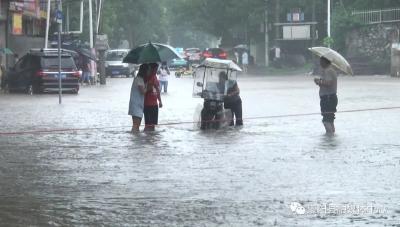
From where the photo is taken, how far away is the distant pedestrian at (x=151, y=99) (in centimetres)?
1622

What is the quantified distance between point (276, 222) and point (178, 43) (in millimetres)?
138892

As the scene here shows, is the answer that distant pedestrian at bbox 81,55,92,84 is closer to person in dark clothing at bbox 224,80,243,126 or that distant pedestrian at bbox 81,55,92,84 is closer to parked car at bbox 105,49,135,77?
parked car at bbox 105,49,135,77

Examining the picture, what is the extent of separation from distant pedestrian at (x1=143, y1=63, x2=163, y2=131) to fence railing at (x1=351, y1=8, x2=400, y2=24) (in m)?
40.1

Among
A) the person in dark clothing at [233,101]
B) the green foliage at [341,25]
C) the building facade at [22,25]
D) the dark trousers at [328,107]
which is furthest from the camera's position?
the green foliage at [341,25]

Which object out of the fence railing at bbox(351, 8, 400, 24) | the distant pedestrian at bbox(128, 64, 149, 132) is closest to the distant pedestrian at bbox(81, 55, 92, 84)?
the fence railing at bbox(351, 8, 400, 24)

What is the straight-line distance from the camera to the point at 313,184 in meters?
9.45

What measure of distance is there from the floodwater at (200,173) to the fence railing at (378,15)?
36.4 metres

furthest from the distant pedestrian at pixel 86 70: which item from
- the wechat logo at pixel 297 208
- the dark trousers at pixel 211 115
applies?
the wechat logo at pixel 297 208

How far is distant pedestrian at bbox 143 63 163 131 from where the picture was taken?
53.2 feet

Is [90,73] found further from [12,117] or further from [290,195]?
[290,195]

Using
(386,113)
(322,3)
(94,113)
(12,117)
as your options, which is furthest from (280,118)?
(322,3)

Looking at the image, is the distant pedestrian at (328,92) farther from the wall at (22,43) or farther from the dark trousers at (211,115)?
the wall at (22,43)

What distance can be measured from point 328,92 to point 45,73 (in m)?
18.2

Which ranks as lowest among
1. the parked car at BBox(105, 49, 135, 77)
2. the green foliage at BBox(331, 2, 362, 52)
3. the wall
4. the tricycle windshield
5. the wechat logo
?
the wechat logo
